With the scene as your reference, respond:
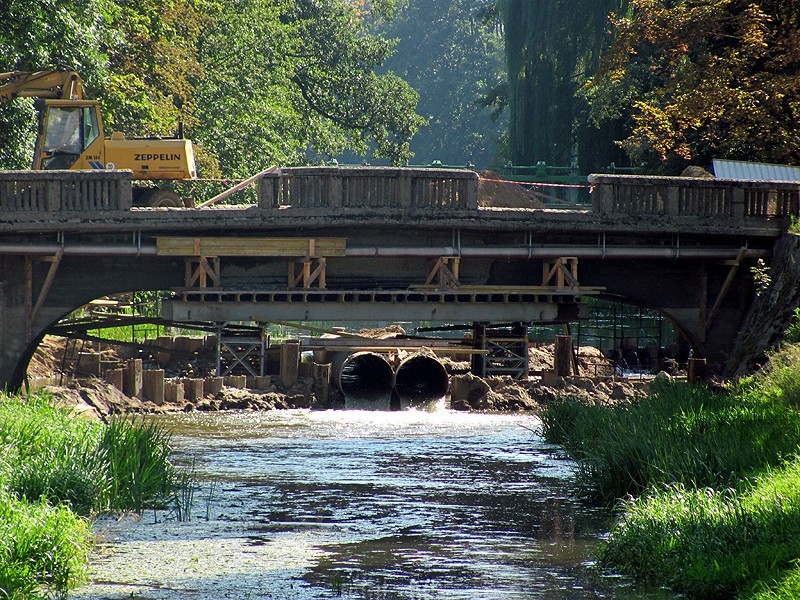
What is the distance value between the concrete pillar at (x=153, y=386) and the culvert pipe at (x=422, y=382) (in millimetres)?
6176

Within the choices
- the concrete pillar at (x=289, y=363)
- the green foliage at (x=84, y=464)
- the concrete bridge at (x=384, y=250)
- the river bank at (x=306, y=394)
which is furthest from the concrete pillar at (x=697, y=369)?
the green foliage at (x=84, y=464)

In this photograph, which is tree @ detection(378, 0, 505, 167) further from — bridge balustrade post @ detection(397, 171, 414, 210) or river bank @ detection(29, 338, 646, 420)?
bridge balustrade post @ detection(397, 171, 414, 210)

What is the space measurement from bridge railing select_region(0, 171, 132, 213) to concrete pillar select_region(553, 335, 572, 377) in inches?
505

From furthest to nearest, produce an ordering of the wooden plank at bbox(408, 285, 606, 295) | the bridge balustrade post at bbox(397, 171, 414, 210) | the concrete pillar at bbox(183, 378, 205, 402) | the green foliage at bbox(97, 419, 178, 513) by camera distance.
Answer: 1. the concrete pillar at bbox(183, 378, 205, 402)
2. the wooden plank at bbox(408, 285, 606, 295)
3. the bridge balustrade post at bbox(397, 171, 414, 210)
4. the green foliage at bbox(97, 419, 178, 513)

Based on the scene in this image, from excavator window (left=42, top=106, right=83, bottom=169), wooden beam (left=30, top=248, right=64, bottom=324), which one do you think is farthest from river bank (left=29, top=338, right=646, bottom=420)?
excavator window (left=42, top=106, right=83, bottom=169)

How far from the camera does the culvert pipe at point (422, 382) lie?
3519cm

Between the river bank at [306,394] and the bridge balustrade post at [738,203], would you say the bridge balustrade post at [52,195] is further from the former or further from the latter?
the bridge balustrade post at [738,203]

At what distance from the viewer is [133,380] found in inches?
1273

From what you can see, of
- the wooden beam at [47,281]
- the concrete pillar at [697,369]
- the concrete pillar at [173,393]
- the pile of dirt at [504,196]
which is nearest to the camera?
the wooden beam at [47,281]

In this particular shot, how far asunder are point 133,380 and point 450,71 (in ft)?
271

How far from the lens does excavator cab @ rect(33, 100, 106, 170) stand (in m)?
34.4

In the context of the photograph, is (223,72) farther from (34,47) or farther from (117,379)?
(117,379)

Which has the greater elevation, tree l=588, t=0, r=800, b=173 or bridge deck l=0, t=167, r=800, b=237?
tree l=588, t=0, r=800, b=173

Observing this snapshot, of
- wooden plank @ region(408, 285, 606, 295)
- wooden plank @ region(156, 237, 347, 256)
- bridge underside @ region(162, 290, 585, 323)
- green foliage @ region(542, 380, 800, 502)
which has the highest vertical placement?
wooden plank @ region(156, 237, 347, 256)
